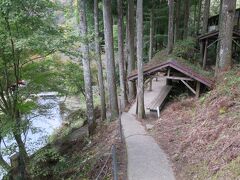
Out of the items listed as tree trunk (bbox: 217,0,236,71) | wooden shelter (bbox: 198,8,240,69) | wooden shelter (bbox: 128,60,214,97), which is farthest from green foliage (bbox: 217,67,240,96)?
wooden shelter (bbox: 198,8,240,69)

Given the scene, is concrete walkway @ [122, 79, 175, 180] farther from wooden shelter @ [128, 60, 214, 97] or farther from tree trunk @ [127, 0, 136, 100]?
tree trunk @ [127, 0, 136, 100]

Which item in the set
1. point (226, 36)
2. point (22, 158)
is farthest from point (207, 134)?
point (22, 158)

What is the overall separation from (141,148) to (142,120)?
3788mm

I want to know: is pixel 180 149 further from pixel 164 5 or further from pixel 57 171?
pixel 164 5

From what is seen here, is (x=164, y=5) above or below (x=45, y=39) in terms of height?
above

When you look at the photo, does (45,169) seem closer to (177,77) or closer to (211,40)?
(177,77)

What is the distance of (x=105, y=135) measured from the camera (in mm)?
12023

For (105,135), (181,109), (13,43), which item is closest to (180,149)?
(181,109)

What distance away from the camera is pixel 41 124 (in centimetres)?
2198

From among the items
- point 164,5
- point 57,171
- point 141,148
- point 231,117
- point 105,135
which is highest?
point 164,5

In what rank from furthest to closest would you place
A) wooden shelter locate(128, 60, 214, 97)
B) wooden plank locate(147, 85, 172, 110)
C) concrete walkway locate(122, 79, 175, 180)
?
wooden plank locate(147, 85, 172, 110) → wooden shelter locate(128, 60, 214, 97) → concrete walkway locate(122, 79, 175, 180)

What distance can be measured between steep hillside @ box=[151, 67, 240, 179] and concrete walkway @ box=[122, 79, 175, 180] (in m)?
0.31

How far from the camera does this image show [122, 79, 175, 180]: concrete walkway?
22.0ft

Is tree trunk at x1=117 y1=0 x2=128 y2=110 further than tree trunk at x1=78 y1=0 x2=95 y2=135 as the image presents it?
Yes
